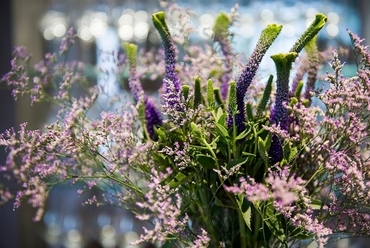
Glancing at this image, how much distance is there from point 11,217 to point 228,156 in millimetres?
1259

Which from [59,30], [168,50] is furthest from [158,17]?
[59,30]

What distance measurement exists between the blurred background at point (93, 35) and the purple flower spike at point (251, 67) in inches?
40.2

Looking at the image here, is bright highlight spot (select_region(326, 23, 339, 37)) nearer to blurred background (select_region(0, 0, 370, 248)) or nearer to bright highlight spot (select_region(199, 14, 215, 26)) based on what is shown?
blurred background (select_region(0, 0, 370, 248))

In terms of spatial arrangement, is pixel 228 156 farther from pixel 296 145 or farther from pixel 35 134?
pixel 35 134

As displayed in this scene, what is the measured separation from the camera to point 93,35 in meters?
1.67

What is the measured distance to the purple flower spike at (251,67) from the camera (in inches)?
21.4

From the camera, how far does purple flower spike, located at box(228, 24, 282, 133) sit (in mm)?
543

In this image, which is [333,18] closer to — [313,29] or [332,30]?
[332,30]

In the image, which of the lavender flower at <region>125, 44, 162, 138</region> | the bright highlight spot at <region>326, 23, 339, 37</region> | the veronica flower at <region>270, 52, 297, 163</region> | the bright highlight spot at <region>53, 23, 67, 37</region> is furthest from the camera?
the bright highlight spot at <region>53, 23, 67, 37</region>

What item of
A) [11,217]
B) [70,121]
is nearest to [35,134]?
[70,121]

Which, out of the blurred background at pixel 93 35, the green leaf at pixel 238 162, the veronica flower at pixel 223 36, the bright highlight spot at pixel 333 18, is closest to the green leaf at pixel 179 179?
the green leaf at pixel 238 162

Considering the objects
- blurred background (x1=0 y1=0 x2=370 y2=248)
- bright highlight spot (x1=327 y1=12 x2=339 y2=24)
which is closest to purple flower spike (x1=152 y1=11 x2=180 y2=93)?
blurred background (x1=0 y1=0 x2=370 y2=248)

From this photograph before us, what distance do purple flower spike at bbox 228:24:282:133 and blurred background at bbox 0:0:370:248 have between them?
1021 mm

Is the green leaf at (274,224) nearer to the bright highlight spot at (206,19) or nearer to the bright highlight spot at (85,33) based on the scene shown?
the bright highlight spot at (206,19)
